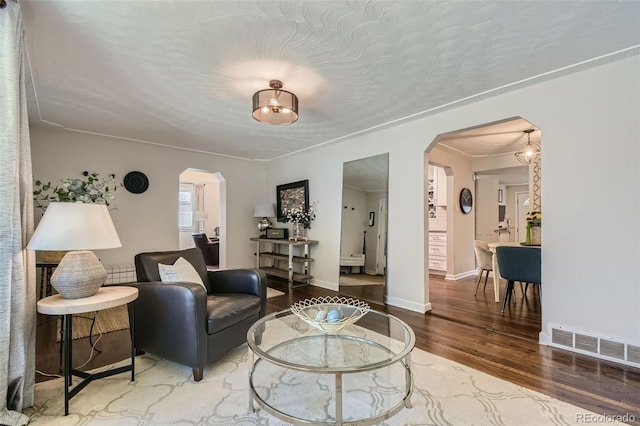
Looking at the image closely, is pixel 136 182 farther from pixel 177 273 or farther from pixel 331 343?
pixel 331 343

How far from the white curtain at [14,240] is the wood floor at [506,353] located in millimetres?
557

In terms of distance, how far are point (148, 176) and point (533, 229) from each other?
225 inches

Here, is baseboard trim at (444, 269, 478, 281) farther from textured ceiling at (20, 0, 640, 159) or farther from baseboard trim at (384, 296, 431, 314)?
textured ceiling at (20, 0, 640, 159)

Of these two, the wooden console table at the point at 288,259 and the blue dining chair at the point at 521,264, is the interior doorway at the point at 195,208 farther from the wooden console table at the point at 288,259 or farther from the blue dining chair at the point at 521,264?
the blue dining chair at the point at 521,264

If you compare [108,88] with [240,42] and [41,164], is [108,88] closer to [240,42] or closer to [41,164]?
[240,42]

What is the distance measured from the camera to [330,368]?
144 cm

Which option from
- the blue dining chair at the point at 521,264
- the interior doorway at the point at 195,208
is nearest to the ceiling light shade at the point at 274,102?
the blue dining chair at the point at 521,264

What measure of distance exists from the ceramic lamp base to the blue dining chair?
3884 mm

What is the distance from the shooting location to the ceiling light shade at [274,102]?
108 inches

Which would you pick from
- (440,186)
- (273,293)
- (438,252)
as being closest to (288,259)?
(273,293)

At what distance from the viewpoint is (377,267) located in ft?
13.8

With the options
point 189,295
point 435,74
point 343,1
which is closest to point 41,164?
point 189,295

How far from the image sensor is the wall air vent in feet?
7.37

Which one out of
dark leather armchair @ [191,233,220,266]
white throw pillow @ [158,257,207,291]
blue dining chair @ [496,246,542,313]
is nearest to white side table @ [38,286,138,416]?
white throw pillow @ [158,257,207,291]
